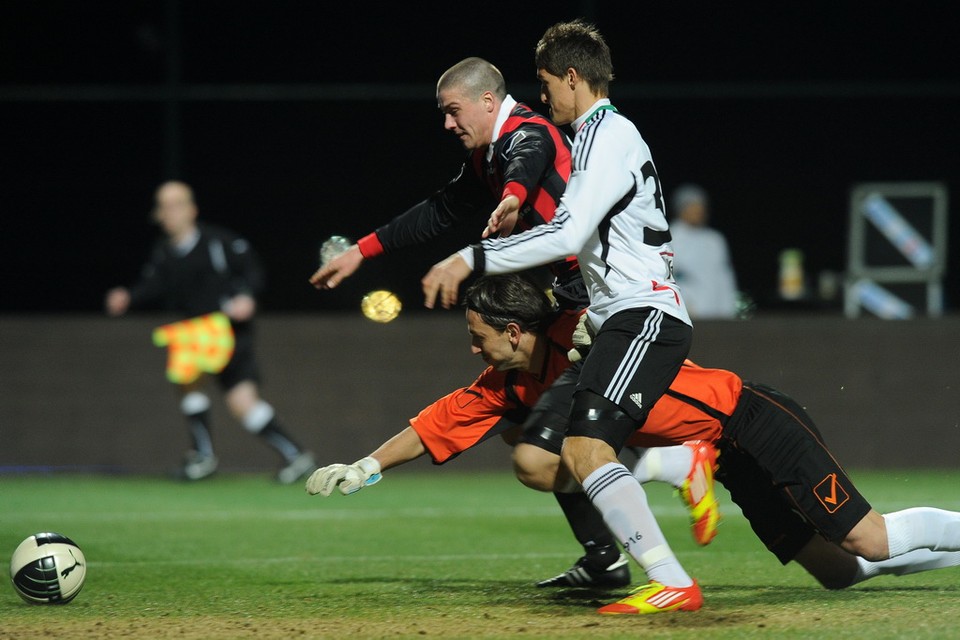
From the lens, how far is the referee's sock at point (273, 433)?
442 inches

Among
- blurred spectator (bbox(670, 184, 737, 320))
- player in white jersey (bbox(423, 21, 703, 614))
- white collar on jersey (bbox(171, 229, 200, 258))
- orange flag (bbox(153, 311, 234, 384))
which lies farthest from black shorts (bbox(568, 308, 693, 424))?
blurred spectator (bbox(670, 184, 737, 320))

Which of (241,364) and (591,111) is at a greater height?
(241,364)

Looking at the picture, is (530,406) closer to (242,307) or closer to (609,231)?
(609,231)

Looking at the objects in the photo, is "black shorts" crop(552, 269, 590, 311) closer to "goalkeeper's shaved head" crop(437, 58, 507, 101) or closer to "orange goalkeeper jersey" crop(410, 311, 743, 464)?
"orange goalkeeper jersey" crop(410, 311, 743, 464)

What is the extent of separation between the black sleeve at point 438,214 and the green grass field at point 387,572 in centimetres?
155

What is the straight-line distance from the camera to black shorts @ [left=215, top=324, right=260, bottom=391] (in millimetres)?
11484

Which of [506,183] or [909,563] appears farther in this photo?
[909,563]

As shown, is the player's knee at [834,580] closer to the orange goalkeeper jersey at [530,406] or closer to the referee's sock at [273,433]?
the orange goalkeeper jersey at [530,406]

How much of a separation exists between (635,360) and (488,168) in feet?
4.34

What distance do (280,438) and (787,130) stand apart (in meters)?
11.4

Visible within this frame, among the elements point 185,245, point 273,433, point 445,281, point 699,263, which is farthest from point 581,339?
point 699,263

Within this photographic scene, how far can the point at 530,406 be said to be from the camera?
606cm

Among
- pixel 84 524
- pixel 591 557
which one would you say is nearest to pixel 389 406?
pixel 84 524

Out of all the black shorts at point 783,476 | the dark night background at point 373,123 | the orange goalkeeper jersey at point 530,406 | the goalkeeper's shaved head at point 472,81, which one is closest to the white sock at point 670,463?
the orange goalkeeper jersey at point 530,406
